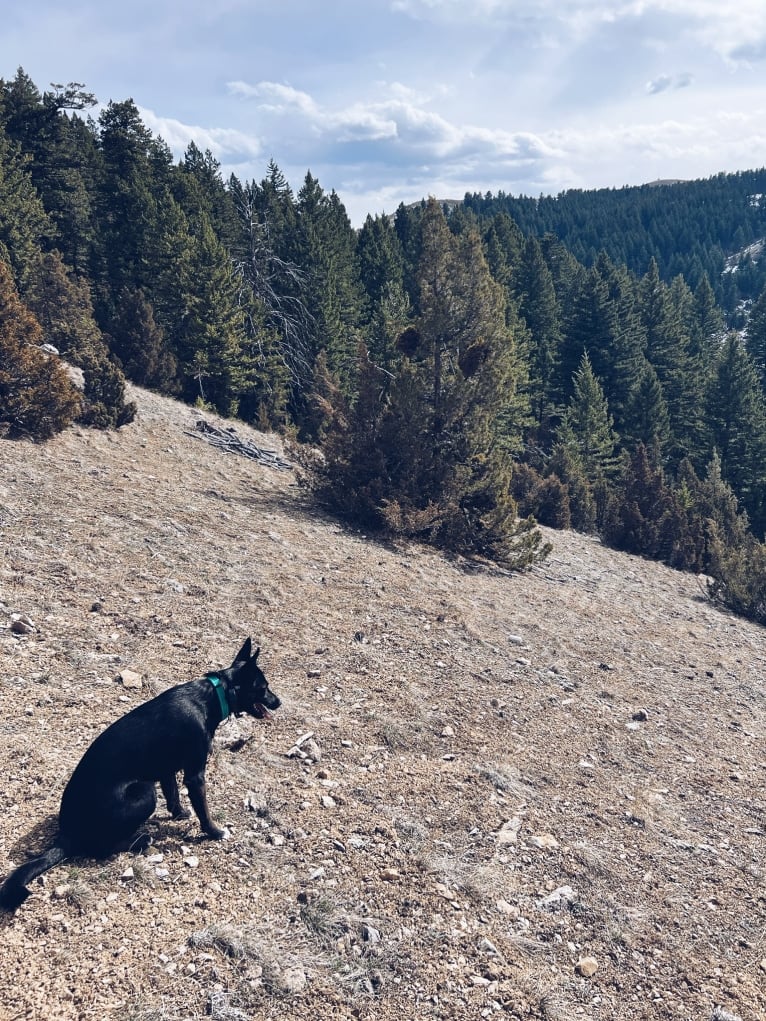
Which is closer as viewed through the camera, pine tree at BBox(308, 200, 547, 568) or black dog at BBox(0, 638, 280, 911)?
black dog at BBox(0, 638, 280, 911)

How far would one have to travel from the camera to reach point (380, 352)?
31609 mm

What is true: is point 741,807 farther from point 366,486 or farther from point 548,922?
point 366,486

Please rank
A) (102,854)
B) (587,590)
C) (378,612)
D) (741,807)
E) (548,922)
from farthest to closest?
(587,590)
(378,612)
(741,807)
(548,922)
(102,854)

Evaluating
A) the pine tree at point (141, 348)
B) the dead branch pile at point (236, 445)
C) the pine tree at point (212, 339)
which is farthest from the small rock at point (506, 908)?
the pine tree at point (212, 339)

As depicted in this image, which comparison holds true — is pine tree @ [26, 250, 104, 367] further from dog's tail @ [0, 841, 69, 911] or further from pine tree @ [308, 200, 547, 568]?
dog's tail @ [0, 841, 69, 911]

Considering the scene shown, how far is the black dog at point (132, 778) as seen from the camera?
12.9 ft

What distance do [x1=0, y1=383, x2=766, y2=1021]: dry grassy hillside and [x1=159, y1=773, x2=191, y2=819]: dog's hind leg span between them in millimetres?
110

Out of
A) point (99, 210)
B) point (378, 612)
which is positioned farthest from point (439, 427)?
point (99, 210)

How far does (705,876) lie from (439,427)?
10.8m

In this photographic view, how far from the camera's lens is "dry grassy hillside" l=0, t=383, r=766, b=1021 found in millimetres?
3713

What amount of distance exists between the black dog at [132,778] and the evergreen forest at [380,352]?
29.6ft

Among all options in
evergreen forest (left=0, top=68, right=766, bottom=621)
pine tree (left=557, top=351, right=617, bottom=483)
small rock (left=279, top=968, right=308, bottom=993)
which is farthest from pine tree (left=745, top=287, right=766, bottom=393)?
small rock (left=279, top=968, right=308, bottom=993)

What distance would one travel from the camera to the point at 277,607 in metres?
8.59

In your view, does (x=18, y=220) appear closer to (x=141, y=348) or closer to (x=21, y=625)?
(x=141, y=348)
